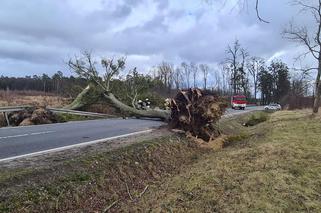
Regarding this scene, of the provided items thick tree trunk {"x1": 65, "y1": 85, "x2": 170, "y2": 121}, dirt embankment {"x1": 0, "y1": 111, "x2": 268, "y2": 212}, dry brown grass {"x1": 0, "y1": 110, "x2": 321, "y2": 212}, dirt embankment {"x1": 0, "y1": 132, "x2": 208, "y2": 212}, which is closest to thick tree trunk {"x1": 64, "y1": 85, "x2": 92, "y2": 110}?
thick tree trunk {"x1": 65, "y1": 85, "x2": 170, "y2": 121}

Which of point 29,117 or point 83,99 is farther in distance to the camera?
point 83,99

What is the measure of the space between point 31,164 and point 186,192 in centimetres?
316

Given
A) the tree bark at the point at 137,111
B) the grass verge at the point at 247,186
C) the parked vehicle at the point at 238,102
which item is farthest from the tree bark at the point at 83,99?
the parked vehicle at the point at 238,102

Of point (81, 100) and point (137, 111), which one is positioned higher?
point (81, 100)

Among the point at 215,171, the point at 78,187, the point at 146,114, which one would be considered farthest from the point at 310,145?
the point at 146,114

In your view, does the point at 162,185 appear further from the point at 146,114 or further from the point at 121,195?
the point at 146,114

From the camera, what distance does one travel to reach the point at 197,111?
16578 millimetres

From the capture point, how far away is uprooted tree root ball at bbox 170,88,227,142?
650 inches

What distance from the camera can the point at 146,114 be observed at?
88.1ft

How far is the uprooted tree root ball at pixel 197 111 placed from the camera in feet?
54.2

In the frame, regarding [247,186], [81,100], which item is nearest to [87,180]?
[247,186]

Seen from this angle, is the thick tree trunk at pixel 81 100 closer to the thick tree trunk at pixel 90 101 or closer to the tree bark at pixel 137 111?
the thick tree trunk at pixel 90 101

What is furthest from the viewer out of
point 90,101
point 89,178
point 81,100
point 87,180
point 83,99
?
point 90,101

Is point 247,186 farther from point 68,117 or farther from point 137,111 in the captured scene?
point 137,111
